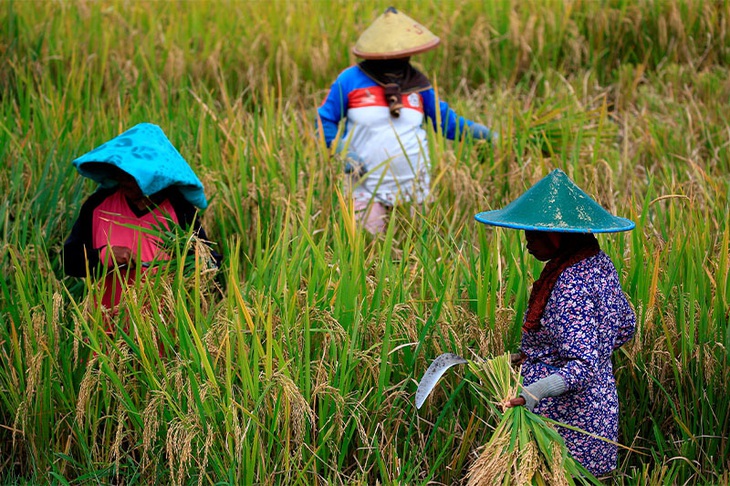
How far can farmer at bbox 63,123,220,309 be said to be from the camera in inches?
121

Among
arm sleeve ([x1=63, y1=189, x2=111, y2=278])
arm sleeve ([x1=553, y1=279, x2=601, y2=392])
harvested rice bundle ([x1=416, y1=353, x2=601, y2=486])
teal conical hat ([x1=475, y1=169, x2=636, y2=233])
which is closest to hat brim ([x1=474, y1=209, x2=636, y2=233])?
teal conical hat ([x1=475, y1=169, x2=636, y2=233])

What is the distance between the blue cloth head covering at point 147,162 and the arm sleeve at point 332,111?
3.60 feet

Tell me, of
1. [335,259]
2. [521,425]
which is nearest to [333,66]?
[335,259]

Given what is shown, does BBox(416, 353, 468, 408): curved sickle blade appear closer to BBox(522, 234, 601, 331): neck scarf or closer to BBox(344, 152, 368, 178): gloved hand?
BBox(522, 234, 601, 331): neck scarf

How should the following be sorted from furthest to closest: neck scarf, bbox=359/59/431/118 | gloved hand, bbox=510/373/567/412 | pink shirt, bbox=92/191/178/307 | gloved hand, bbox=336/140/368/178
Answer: neck scarf, bbox=359/59/431/118 < gloved hand, bbox=336/140/368/178 < pink shirt, bbox=92/191/178/307 < gloved hand, bbox=510/373/567/412

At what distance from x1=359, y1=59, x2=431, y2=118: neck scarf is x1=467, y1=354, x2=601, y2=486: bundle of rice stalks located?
86.4 inches

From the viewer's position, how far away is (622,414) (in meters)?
2.84

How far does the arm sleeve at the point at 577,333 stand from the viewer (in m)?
2.28

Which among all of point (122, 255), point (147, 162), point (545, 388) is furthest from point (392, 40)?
point (545, 388)

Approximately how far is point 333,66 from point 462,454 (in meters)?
3.95

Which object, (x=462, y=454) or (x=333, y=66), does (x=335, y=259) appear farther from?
(x=333, y=66)

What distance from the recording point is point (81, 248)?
3.15m

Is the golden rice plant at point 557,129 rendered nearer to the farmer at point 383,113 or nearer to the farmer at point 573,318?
the farmer at point 383,113

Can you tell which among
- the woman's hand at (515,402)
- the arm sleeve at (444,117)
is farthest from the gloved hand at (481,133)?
the woman's hand at (515,402)
